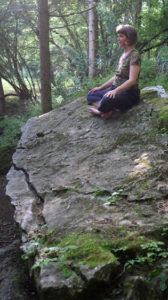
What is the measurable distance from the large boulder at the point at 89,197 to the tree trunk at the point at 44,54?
9.08ft

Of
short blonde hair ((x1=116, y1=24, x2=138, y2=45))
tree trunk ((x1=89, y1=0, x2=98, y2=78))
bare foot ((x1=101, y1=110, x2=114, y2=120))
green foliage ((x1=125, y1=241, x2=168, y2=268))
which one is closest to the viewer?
green foliage ((x1=125, y1=241, x2=168, y2=268))

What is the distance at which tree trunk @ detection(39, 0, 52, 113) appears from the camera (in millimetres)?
7848

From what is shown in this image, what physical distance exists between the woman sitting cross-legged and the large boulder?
0.20m

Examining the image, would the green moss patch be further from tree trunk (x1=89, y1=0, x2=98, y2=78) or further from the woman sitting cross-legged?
tree trunk (x1=89, y1=0, x2=98, y2=78)

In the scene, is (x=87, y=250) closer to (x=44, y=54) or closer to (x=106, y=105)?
(x=106, y=105)

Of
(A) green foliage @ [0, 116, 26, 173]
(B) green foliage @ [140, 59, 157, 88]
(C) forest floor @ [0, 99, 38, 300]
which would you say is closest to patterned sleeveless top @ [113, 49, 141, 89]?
(B) green foliage @ [140, 59, 157, 88]

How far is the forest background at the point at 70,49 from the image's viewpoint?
27.5 ft

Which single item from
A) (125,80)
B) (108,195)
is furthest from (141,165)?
(125,80)

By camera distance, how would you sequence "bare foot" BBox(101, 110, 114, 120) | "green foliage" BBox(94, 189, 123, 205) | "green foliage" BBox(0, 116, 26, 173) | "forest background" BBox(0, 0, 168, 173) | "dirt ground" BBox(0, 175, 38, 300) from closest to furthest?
1. "dirt ground" BBox(0, 175, 38, 300)
2. "green foliage" BBox(94, 189, 123, 205)
3. "bare foot" BBox(101, 110, 114, 120)
4. "forest background" BBox(0, 0, 168, 173)
5. "green foliage" BBox(0, 116, 26, 173)

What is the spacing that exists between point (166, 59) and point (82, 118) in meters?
3.12

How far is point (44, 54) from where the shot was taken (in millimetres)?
8359

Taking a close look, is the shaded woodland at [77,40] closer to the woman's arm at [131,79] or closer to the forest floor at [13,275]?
the woman's arm at [131,79]

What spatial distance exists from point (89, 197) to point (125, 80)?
2563mm

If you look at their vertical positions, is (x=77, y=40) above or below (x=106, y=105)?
above
